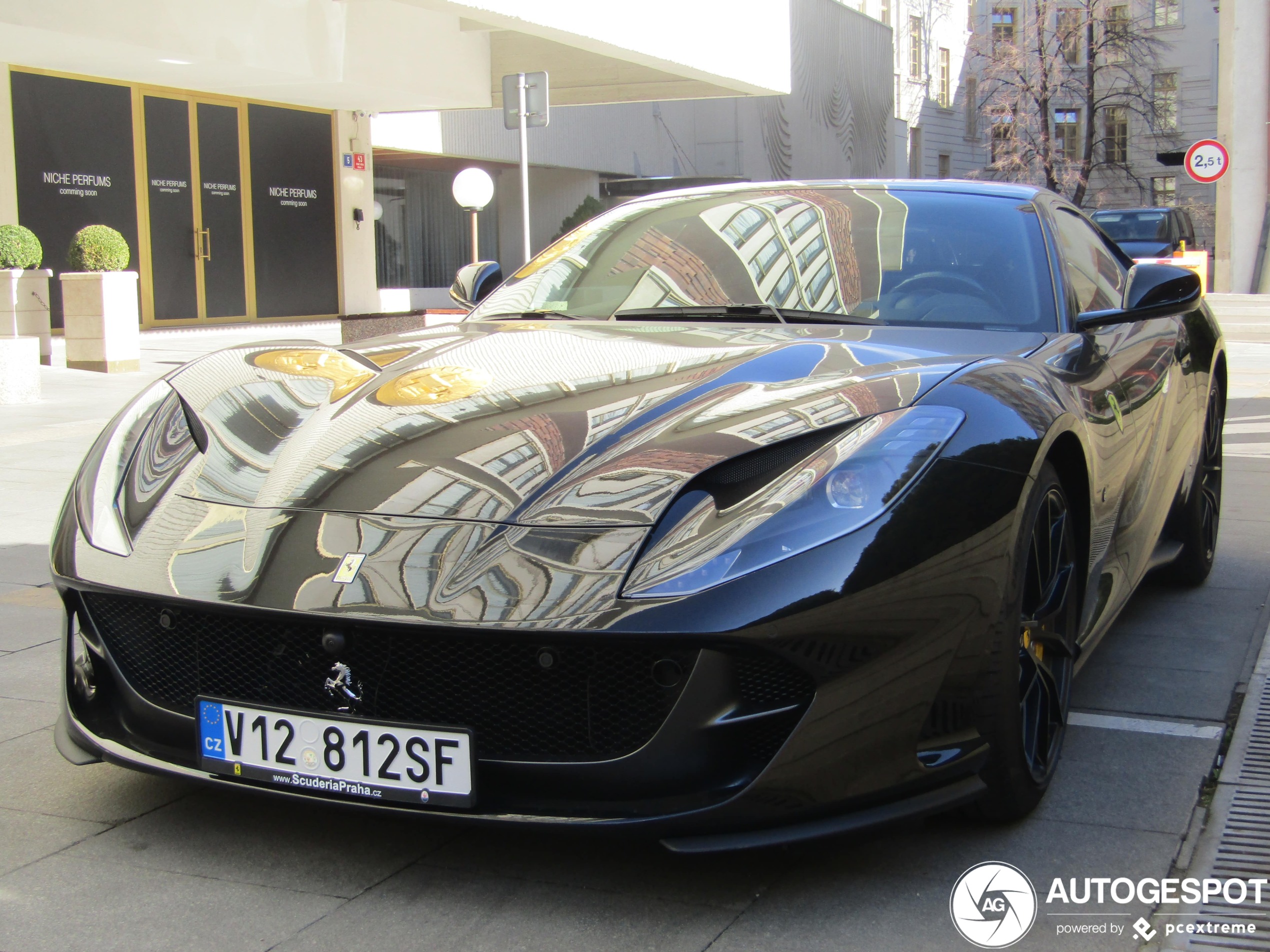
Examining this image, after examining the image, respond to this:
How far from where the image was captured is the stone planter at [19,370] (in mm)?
10188

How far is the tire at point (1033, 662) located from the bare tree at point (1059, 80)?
44.7 m

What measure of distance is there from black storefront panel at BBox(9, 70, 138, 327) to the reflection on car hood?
14.9 meters

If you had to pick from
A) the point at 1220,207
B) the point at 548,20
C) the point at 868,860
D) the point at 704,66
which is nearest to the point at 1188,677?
the point at 868,860

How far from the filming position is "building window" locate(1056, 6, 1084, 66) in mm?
43625

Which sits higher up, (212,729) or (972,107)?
(972,107)

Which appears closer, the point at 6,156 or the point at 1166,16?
the point at 6,156

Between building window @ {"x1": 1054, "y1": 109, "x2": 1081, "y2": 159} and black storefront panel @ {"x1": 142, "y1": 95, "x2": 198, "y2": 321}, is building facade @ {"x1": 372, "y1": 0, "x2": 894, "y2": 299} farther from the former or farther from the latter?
building window @ {"x1": 1054, "y1": 109, "x2": 1081, "y2": 159}

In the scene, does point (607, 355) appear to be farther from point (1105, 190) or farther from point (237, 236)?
point (1105, 190)

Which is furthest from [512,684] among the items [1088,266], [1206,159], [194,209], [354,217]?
[354,217]

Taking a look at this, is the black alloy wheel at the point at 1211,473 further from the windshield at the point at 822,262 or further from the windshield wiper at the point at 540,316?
the windshield wiper at the point at 540,316

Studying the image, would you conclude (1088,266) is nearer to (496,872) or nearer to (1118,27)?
(496,872)

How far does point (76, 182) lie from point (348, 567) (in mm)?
16836

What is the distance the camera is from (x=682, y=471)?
2293 millimetres

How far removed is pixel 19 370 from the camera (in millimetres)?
10320
